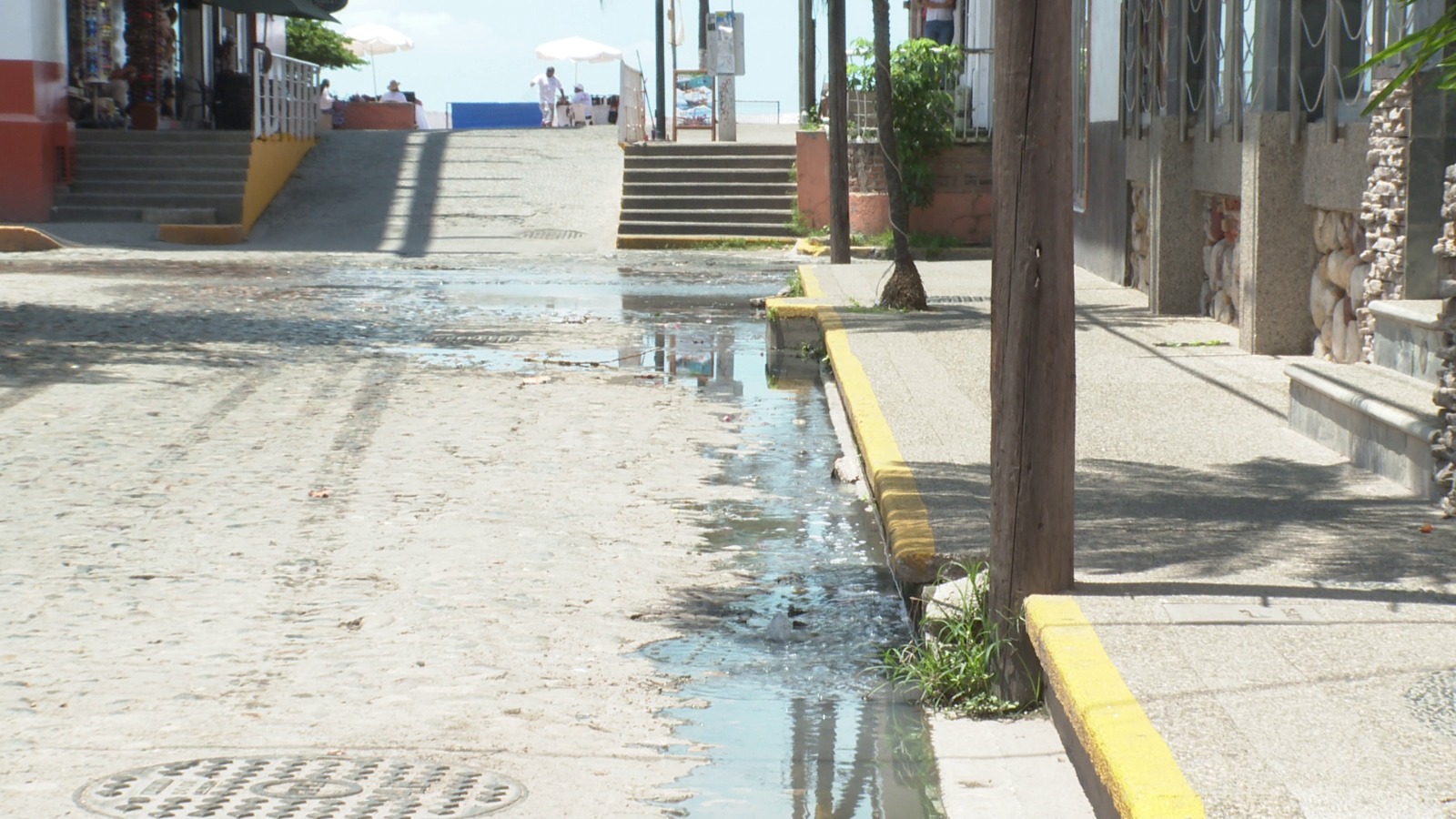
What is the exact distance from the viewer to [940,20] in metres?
28.7

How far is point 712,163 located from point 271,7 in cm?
804

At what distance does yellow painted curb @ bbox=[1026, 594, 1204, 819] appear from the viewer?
3.38 metres

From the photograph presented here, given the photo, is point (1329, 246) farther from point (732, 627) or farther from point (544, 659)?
point (544, 659)

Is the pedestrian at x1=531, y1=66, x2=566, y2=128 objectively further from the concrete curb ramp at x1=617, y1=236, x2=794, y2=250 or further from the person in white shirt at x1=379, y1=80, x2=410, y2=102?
the concrete curb ramp at x1=617, y1=236, x2=794, y2=250

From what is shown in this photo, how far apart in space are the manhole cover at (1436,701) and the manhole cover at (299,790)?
2.00 m

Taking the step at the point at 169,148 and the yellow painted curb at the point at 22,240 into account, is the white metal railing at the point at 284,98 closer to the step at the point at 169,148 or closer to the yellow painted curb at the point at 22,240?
the step at the point at 169,148

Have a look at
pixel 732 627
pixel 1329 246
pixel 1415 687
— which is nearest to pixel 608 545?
pixel 732 627

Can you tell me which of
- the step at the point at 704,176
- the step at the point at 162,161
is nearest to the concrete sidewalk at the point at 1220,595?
the step at the point at 704,176

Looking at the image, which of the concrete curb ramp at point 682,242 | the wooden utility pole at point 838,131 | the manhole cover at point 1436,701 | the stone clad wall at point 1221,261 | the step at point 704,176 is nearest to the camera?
the manhole cover at point 1436,701

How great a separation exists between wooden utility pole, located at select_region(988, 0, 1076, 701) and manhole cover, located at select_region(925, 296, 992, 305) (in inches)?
406

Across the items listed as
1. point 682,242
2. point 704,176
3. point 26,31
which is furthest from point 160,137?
point 682,242

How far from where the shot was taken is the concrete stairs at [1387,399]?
6484 mm

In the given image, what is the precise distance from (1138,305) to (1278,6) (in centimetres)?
408

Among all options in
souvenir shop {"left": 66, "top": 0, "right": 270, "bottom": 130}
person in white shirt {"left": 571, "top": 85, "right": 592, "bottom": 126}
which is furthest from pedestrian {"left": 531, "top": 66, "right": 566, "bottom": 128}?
souvenir shop {"left": 66, "top": 0, "right": 270, "bottom": 130}
